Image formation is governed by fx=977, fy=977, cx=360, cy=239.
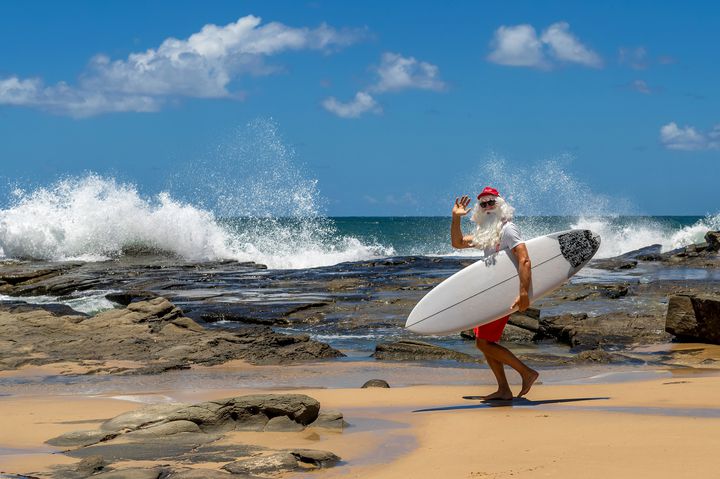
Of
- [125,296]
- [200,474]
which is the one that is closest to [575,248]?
[200,474]

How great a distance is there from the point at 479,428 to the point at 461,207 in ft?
6.99

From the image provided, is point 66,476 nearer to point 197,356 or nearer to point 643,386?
point 643,386

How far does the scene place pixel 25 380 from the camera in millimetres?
10320

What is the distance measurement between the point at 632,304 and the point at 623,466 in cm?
1329

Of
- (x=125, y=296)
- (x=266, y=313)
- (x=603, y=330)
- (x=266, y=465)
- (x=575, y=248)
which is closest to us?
(x=266, y=465)

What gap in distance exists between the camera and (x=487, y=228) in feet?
24.7

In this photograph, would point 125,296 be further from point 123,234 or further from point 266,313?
point 123,234

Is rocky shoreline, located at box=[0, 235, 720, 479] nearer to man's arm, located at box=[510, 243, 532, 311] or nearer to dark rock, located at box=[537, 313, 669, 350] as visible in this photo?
dark rock, located at box=[537, 313, 669, 350]

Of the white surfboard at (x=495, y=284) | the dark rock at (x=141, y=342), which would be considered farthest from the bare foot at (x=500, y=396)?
the dark rock at (x=141, y=342)

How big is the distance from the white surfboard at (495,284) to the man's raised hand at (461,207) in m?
0.42

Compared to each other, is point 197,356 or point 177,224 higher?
point 177,224

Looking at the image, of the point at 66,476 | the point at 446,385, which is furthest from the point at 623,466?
the point at 446,385

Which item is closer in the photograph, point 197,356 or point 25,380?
point 25,380

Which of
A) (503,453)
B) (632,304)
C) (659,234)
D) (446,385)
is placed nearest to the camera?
(503,453)
